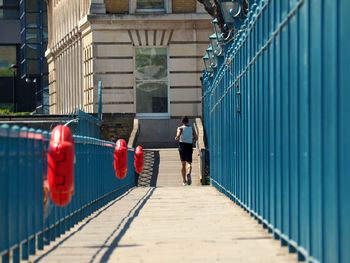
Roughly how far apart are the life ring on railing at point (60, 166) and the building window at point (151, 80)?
3727 centimetres

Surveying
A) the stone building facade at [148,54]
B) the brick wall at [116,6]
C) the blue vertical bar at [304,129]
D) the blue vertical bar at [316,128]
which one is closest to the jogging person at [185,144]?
the stone building facade at [148,54]

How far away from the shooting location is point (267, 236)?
13750 mm

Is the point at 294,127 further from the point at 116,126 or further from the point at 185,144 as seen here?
the point at 116,126

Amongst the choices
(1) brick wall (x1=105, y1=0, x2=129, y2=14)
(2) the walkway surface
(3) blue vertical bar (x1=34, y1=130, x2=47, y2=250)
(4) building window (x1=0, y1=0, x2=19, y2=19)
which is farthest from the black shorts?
(4) building window (x1=0, y1=0, x2=19, y2=19)

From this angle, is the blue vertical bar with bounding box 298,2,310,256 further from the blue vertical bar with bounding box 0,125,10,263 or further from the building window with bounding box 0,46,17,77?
the building window with bounding box 0,46,17,77

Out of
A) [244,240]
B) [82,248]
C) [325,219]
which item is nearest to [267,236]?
[244,240]

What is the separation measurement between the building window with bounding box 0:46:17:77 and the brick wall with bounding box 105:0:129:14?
5402 centimetres

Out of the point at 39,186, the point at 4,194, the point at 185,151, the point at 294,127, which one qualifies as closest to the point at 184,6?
the point at 185,151

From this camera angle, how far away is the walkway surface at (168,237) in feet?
38.5

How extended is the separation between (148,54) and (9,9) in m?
54.0

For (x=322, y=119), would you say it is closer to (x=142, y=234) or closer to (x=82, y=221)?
(x=142, y=234)

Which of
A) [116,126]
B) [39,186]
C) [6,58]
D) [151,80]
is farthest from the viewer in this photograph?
[6,58]

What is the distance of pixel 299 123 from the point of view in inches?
425

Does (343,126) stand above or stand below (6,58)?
below
